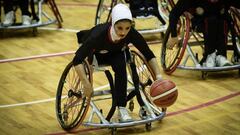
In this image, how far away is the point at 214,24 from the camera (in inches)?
276

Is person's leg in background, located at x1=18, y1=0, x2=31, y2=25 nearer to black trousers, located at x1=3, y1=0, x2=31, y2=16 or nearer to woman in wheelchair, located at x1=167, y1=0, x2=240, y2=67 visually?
black trousers, located at x1=3, y1=0, x2=31, y2=16

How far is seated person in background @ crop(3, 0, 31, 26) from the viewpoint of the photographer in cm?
908

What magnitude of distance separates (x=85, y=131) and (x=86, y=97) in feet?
1.47

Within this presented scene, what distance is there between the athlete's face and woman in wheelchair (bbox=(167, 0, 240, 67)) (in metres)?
1.83

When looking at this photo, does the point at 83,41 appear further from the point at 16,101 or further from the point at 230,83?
the point at 230,83

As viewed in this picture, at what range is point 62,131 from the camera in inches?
226

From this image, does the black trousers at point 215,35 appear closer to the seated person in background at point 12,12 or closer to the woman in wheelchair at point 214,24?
the woman in wheelchair at point 214,24

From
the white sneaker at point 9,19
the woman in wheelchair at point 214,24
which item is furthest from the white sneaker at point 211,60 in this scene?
the white sneaker at point 9,19

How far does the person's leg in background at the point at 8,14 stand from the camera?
9065 millimetres

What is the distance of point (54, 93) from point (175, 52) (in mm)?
1545

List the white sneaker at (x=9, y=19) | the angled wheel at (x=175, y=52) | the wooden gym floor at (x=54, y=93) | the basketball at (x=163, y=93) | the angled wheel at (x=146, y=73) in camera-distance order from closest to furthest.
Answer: the basketball at (x=163, y=93) → the angled wheel at (x=146, y=73) → the wooden gym floor at (x=54, y=93) → the angled wheel at (x=175, y=52) → the white sneaker at (x=9, y=19)

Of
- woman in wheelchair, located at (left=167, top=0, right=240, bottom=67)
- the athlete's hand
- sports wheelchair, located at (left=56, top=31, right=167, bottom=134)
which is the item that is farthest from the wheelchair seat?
sports wheelchair, located at (left=56, top=31, right=167, bottom=134)

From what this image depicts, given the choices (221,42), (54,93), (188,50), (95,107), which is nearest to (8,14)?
(54,93)

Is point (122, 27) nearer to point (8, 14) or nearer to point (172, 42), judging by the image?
point (172, 42)
